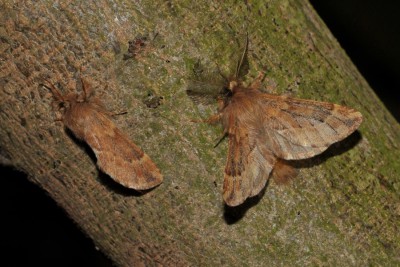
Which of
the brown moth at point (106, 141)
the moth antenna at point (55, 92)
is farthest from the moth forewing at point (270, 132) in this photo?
the moth antenna at point (55, 92)

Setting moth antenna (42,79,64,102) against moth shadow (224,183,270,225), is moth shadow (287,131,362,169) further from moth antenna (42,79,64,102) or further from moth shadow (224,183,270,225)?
moth antenna (42,79,64,102)

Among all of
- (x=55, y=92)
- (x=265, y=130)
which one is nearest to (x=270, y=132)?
(x=265, y=130)

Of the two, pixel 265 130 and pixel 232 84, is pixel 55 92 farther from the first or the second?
pixel 265 130

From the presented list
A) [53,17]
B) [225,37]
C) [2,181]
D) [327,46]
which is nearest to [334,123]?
[327,46]

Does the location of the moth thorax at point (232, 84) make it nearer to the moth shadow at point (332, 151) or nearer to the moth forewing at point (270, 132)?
the moth forewing at point (270, 132)

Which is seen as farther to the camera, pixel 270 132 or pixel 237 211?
pixel 270 132

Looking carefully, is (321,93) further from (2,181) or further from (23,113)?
(2,181)

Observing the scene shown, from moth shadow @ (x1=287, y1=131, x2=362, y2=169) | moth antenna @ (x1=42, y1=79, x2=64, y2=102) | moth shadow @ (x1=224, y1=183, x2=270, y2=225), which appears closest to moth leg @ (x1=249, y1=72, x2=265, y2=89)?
moth shadow @ (x1=287, y1=131, x2=362, y2=169)
